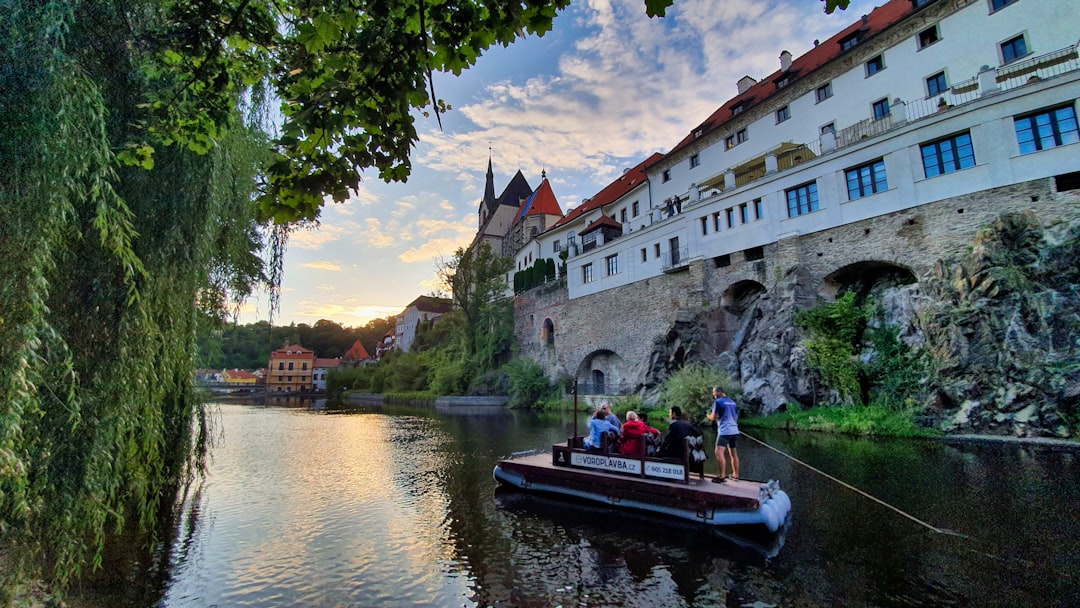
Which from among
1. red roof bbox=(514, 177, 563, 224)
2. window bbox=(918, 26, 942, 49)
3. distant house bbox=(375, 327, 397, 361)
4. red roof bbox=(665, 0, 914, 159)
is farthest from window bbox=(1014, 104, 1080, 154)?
distant house bbox=(375, 327, 397, 361)

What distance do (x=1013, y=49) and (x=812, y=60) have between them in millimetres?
Answer: 9301

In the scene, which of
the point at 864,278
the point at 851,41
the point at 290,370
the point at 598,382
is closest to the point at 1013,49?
the point at 851,41

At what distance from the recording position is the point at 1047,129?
584 inches

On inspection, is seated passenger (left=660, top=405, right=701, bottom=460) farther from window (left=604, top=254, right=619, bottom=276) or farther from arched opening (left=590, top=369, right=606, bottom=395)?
window (left=604, top=254, right=619, bottom=276)

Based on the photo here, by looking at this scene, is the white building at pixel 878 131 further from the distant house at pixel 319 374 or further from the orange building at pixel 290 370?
the orange building at pixel 290 370

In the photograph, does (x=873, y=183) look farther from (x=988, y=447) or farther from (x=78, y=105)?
(x=78, y=105)

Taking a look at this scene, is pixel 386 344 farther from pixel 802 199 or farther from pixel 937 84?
pixel 937 84

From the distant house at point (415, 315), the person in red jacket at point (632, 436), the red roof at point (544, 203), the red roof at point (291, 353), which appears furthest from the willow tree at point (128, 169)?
the red roof at point (291, 353)

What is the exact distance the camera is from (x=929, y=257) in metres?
16.8

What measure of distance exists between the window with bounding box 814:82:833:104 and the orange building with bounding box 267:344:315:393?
79043mm

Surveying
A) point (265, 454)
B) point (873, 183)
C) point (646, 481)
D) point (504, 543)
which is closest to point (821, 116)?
point (873, 183)

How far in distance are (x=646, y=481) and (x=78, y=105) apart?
8.53 metres

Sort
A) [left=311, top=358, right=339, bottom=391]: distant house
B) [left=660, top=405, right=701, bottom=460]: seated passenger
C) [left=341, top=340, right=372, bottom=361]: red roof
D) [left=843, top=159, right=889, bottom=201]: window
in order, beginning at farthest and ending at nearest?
[left=341, top=340, right=372, bottom=361]: red roof, [left=311, top=358, right=339, bottom=391]: distant house, [left=843, top=159, right=889, bottom=201]: window, [left=660, top=405, right=701, bottom=460]: seated passenger

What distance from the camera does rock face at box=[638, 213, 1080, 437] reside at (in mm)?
12609
